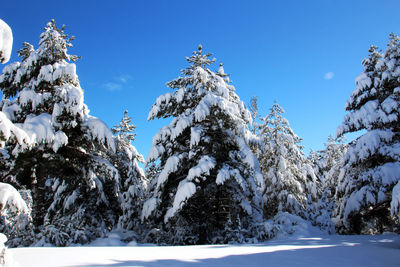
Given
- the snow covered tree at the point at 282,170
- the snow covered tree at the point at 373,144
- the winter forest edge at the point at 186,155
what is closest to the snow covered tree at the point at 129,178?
the winter forest edge at the point at 186,155

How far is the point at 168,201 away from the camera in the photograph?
452 inches

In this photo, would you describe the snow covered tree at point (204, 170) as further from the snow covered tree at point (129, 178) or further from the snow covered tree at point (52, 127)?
the snow covered tree at point (129, 178)

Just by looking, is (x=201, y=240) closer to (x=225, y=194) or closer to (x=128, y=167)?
(x=225, y=194)

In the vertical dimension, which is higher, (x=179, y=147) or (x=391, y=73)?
(x=391, y=73)

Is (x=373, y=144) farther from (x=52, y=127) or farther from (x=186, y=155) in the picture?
(x=52, y=127)

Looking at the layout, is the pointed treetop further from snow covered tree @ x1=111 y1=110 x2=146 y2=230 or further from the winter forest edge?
snow covered tree @ x1=111 y1=110 x2=146 y2=230

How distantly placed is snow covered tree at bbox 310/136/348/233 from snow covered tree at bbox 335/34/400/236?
161cm

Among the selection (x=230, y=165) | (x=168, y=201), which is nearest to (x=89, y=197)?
(x=168, y=201)

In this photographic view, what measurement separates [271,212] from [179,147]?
12.4m

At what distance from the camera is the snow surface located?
10.4 ft

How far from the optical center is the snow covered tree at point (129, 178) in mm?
16844

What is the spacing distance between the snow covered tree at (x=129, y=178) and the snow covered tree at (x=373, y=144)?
1170 cm

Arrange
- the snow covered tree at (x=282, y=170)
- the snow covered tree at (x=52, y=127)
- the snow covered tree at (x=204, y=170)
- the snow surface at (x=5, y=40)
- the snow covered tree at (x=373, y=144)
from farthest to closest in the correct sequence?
the snow covered tree at (x=282, y=170) < the snow covered tree at (x=373, y=144) < the snow covered tree at (x=204, y=170) < the snow covered tree at (x=52, y=127) < the snow surface at (x=5, y=40)

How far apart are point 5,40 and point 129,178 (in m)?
15.2
